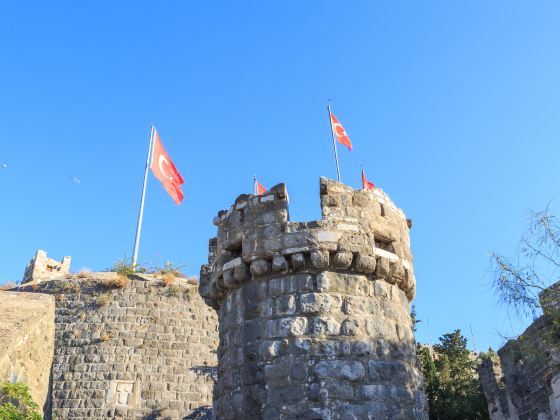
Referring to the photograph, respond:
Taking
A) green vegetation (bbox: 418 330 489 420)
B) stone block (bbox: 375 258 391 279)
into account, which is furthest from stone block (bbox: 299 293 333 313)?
green vegetation (bbox: 418 330 489 420)

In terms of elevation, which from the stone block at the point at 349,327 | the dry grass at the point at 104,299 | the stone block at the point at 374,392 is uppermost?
the dry grass at the point at 104,299

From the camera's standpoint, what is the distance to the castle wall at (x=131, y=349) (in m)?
12.8

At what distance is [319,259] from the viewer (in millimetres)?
5590

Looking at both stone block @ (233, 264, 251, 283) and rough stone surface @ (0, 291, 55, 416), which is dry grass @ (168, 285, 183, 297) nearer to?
rough stone surface @ (0, 291, 55, 416)

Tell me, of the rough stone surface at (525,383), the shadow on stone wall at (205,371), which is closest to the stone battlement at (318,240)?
the rough stone surface at (525,383)

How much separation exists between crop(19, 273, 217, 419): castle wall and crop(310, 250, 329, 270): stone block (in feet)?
29.4

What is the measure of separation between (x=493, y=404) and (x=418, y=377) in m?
12.9

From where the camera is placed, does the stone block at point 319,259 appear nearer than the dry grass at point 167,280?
Yes

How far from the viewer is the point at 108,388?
1289cm

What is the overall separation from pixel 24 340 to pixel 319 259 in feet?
17.9

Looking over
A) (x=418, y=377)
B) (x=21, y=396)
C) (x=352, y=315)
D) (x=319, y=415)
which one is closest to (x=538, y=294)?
(x=418, y=377)

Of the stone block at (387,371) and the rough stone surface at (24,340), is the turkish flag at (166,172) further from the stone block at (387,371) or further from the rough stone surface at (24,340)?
the stone block at (387,371)

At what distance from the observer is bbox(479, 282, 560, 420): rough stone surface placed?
10594 mm

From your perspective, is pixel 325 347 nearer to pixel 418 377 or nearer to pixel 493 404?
pixel 418 377
